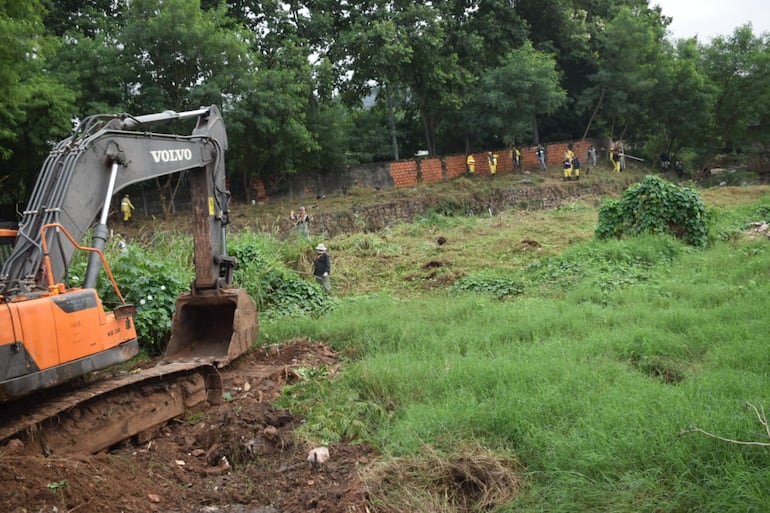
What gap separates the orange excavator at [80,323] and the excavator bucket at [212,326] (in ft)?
0.16

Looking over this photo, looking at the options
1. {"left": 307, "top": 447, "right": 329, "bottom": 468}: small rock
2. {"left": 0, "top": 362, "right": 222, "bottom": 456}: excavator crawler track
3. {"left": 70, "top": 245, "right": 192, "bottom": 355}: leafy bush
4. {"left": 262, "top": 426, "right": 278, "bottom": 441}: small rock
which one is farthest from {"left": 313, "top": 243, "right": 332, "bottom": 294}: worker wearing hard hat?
{"left": 307, "top": 447, "right": 329, "bottom": 468}: small rock

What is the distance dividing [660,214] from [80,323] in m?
12.0

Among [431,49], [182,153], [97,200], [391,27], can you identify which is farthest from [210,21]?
[97,200]

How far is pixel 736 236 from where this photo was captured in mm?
13359

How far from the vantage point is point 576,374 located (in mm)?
5469

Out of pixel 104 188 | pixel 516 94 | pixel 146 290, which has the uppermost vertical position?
pixel 516 94

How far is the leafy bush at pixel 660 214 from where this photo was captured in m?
13.2

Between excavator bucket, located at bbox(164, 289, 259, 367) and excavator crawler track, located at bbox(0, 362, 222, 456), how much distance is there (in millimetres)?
816

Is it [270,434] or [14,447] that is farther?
[270,434]

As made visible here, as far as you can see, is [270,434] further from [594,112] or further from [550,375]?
[594,112]

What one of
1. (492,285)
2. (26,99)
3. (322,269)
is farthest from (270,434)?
(26,99)

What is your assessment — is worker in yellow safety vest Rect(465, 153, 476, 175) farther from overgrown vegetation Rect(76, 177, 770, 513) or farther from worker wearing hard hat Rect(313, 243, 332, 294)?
worker wearing hard hat Rect(313, 243, 332, 294)

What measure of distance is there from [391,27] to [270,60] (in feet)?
17.1

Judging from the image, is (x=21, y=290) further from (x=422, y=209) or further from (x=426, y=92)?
(x=426, y=92)
